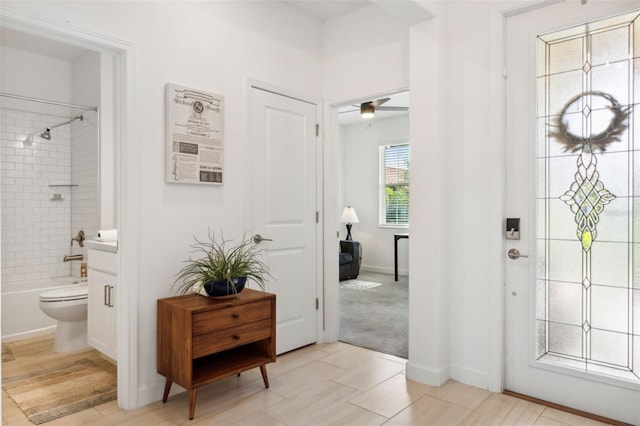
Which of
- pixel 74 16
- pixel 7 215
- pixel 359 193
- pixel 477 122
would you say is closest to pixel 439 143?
pixel 477 122

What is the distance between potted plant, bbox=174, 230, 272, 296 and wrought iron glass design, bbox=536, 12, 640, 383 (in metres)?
1.82

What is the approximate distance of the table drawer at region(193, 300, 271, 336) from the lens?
242 centimetres

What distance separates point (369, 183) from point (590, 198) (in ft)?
17.5

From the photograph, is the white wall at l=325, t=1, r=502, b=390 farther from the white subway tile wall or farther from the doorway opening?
the white subway tile wall

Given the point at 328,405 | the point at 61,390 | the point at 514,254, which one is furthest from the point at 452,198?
the point at 61,390

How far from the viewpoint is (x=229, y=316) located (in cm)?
257

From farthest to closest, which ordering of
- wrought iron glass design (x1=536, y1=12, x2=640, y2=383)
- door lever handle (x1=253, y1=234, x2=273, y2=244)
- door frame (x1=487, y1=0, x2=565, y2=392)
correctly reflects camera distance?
1. door lever handle (x1=253, y1=234, x2=273, y2=244)
2. door frame (x1=487, y1=0, x2=565, y2=392)
3. wrought iron glass design (x1=536, y1=12, x2=640, y2=383)

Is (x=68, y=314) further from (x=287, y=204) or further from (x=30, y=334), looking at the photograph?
(x=287, y=204)

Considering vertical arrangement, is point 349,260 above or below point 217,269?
below

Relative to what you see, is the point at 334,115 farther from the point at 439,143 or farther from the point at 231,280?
the point at 231,280

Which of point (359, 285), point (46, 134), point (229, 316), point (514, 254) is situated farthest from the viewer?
point (359, 285)

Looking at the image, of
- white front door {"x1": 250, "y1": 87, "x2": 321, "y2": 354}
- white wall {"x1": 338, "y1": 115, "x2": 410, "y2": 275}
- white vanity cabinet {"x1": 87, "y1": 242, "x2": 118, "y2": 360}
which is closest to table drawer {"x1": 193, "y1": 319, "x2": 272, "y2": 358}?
white front door {"x1": 250, "y1": 87, "x2": 321, "y2": 354}

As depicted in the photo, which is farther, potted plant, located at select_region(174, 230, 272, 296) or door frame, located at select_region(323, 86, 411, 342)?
door frame, located at select_region(323, 86, 411, 342)

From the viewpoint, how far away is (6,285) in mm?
4164
